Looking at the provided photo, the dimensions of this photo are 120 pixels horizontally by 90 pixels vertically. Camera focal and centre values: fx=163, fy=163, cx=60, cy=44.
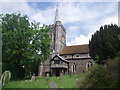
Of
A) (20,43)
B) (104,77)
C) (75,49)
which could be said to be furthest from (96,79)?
(75,49)

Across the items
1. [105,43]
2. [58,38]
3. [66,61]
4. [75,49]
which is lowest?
[66,61]

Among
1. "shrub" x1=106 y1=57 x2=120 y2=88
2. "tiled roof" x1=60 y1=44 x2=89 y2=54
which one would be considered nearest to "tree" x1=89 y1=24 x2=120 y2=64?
"shrub" x1=106 y1=57 x2=120 y2=88

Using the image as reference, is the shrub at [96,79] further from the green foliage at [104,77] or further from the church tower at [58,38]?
the church tower at [58,38]

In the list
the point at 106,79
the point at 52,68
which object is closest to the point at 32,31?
the point at 52,68

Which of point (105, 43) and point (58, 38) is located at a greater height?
point (58, 38)

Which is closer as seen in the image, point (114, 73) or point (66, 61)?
point (114, 73)

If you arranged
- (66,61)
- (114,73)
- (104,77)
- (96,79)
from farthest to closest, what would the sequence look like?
(66,61)
(96,79)
(104,77)
(114,73)

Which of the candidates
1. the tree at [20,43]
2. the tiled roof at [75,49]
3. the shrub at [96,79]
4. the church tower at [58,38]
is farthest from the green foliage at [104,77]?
the church tower at [58,38]

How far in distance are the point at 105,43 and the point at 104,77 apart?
50.5 ft

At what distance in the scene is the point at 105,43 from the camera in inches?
1117

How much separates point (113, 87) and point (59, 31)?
1726 inches

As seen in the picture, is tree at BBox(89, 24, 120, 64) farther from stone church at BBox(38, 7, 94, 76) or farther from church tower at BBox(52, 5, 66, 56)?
church tower at BBox(52, 5, 66, 56)

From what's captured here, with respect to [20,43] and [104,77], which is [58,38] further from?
[104,77]

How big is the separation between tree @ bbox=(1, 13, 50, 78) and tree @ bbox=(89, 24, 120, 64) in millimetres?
9721
